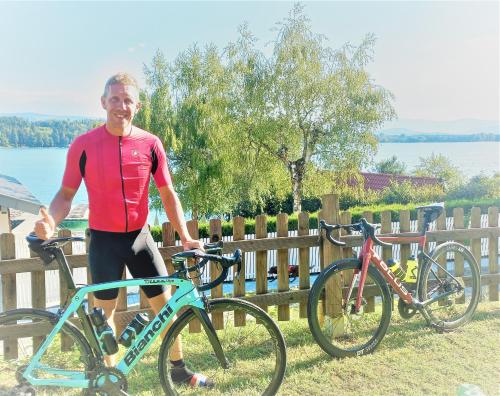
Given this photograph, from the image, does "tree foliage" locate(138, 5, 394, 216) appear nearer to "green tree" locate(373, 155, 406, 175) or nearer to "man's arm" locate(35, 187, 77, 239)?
"green tree" locate(373, 155, 406, 175)

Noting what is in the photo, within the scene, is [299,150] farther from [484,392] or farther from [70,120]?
[484,392]

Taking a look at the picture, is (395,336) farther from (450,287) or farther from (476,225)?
(476,225)

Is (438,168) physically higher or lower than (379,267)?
higher

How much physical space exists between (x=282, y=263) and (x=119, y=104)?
5.99ft

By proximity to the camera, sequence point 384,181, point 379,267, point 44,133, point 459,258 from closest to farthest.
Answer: point 379,267 < point 459,258 < point 44,133 < point 384,181

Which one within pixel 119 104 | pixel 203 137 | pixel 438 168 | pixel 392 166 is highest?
pixel 203 137

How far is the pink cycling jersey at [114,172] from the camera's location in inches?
84.8

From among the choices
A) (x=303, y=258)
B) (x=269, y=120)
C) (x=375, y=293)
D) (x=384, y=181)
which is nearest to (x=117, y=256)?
(x=303, y=258)

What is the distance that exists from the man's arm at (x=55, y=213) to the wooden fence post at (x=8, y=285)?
32.3 inches

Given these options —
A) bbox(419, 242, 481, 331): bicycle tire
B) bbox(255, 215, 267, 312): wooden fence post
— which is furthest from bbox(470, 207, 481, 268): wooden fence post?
bbox(255, 215, 267, 312): wooden fence post

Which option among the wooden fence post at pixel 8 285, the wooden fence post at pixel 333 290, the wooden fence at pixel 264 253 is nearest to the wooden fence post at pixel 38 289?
the wooden fence at pixel 264 253

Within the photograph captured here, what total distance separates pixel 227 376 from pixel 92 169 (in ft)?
4.64

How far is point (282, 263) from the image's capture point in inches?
135

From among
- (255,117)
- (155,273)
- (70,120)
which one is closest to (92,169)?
(155,273)
